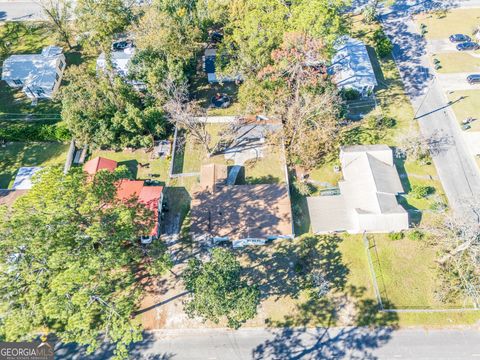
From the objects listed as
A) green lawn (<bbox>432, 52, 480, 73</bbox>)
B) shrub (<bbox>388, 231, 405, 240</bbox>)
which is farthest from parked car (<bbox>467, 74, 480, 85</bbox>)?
shrub (<bbox>388, 231, 405, 240</bbox>)

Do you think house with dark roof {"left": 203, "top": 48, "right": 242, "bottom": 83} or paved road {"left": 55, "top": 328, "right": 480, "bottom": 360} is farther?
house with dark roof {"left": 203, "top": 48, "right": 242, "bottom": 83}

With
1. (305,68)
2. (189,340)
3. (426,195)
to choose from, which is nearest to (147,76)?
(305,68)

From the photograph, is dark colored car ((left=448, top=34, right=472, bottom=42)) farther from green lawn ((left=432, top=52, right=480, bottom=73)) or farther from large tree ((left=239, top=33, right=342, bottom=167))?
large tree ((left=239, top=33, right=342, bottom=167))

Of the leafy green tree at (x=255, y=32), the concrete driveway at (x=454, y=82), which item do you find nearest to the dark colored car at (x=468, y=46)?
the concrete driveway at (x=454, y=82)

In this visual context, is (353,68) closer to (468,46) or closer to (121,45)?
(468,46)

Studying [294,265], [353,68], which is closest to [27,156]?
[294,265]
